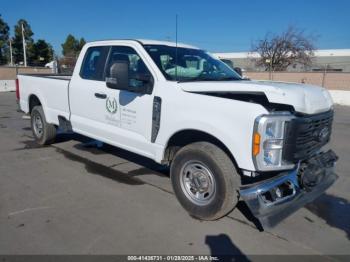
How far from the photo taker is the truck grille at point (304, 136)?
3.24m

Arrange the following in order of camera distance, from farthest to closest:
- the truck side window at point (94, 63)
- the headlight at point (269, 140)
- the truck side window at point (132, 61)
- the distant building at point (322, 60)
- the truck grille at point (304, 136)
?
the distant building at point (322, 60) → the truck side window at point (94, 63) → the truck side window at point (132, 61) → the truck grille at point (304, 136) → the headlight at point (269, 140)

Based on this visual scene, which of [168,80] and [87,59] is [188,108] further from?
[87,59]

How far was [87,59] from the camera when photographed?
5.46 meters

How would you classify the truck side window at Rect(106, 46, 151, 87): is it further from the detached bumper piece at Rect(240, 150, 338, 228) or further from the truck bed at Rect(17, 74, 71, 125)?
the detached bumper piece at Rect(240, 150, 338, 228)

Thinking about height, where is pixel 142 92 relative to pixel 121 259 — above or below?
above

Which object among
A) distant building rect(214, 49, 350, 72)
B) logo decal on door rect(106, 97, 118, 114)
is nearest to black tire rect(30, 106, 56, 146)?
logo decal on door rect(106, 97, 118, 114)

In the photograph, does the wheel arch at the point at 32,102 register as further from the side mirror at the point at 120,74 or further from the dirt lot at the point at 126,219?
the side mirror at the point at 120,74

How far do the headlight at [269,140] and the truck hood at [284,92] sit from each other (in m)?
0.17

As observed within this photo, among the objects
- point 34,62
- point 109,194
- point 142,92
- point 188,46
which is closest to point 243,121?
point 142,92

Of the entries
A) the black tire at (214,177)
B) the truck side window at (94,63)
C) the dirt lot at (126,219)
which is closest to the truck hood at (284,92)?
the black tire at (214,177)

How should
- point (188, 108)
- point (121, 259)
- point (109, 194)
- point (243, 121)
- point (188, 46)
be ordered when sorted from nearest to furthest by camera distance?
point (121, 259), point (243, 121), point (188, 108), point (109, 194), point (188, 46)

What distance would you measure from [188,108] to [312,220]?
197cm

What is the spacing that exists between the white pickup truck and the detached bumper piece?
1 centimetres

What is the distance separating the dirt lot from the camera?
3.25 metres
